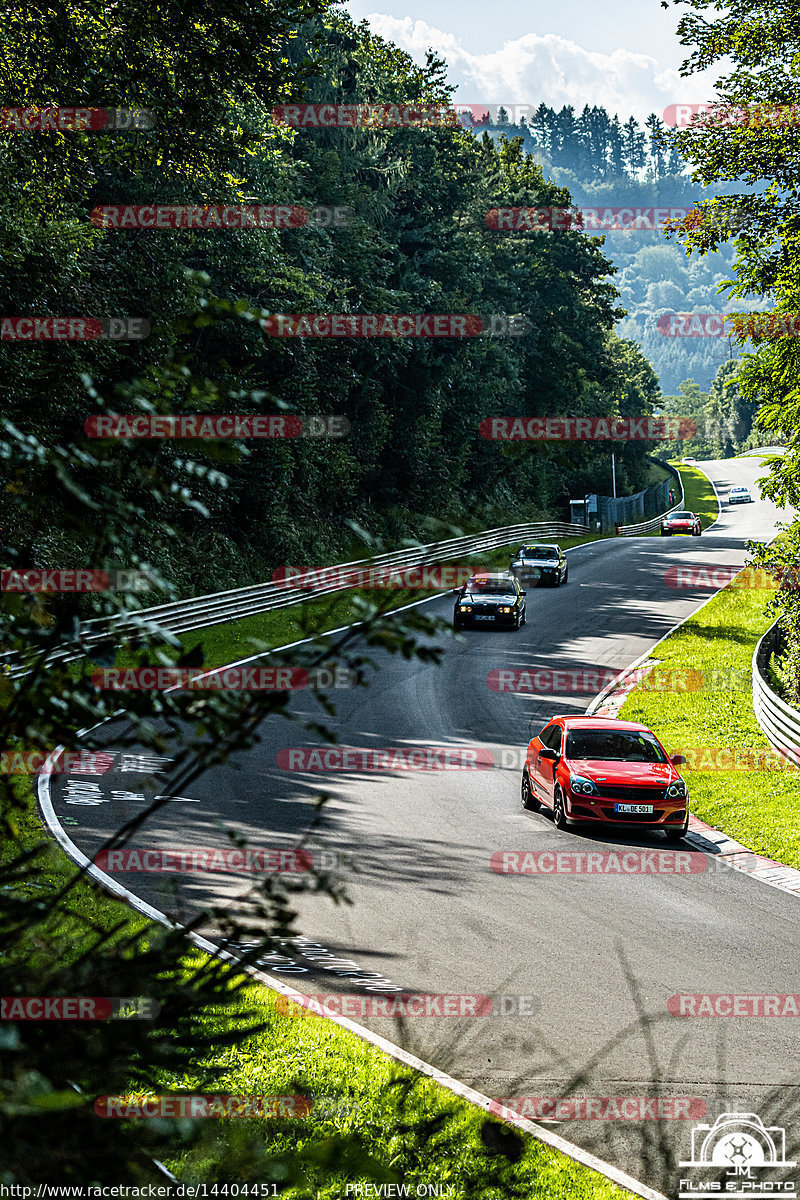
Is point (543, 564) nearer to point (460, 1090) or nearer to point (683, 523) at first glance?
point (683, 523)

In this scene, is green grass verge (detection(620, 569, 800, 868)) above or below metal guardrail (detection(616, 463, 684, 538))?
below

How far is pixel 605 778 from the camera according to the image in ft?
48.8

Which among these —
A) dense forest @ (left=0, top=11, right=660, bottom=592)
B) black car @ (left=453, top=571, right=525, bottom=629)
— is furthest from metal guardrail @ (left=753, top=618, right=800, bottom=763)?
black car @ (left=453, top=571, right=525, bottom=629)

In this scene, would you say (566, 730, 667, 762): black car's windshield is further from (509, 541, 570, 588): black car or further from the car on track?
the car on track

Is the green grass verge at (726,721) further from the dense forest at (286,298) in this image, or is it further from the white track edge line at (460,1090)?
the white track edge line at (460,1090)

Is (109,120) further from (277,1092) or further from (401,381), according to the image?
(401,381)

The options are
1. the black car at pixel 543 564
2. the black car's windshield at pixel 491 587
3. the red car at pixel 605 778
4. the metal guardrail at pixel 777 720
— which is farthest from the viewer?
the black car at pixel 543 564

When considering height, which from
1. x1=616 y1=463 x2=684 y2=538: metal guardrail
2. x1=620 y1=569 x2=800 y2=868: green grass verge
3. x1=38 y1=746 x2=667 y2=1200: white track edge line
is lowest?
x1=620 y1=569 x2=800 y2=868: green grass verge

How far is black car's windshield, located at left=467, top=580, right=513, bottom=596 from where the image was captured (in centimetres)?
3197

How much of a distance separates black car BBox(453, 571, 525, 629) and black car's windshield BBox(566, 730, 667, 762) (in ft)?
49.5

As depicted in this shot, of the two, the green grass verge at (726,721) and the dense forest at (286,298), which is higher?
the dense forest at (286,298)

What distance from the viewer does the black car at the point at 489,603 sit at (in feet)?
104

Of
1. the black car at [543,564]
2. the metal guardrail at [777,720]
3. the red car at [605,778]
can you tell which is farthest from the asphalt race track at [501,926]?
the black car at [543,564]

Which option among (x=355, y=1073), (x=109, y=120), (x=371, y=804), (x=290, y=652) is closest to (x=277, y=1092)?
(x=355, y=1073)
